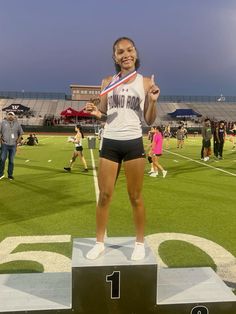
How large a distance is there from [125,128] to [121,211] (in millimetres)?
4327

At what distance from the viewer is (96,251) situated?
3.77 meters

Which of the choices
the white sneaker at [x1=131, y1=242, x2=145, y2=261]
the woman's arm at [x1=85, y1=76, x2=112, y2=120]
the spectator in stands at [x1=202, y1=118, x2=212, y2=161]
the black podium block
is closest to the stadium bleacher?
the spectator in stands at [x1=202, y1=118, x2=212, y2=161]

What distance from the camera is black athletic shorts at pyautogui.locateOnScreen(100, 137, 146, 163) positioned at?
3.97m

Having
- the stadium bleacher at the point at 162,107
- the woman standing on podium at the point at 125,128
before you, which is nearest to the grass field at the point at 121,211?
the woman standing on podium at the point at 125,128

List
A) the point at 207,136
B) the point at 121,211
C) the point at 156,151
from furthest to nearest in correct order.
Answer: the point at 207,136
the point at 156,151
the point at 121,211

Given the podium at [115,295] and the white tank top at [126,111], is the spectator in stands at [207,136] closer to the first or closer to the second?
the white tank top at [126,111]

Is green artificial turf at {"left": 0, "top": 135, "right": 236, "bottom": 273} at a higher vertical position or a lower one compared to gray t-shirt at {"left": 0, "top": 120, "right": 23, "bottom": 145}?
lower

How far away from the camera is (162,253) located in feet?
18.0

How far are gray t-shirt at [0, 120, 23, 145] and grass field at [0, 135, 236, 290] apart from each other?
4.02 feet

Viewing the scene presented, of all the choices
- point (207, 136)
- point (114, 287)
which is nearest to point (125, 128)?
point (114, 287)

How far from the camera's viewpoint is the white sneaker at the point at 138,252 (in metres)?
3.66

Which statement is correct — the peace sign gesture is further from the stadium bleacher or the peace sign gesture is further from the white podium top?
the stadium bleacher

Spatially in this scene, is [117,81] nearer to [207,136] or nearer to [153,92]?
[153,92]

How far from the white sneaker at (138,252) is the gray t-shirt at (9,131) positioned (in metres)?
9.18
